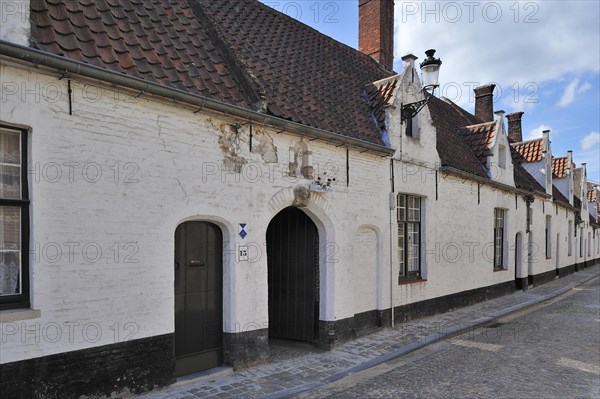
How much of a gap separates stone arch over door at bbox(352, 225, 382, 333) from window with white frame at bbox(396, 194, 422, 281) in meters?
1.17

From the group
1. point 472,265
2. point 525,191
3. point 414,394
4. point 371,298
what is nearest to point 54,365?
point 414,394

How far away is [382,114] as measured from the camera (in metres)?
9.20

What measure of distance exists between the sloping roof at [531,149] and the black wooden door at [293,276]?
55.1 feet

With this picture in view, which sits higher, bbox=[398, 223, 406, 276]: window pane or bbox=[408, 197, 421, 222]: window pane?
bbox=[408, 197, 421, 222]: window pane

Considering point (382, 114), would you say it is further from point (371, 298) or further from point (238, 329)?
point (238, 329)

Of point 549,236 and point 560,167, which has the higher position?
point 560,167

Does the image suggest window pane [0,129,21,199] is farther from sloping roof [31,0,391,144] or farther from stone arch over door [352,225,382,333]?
stone arch over door [352,225,382,333]

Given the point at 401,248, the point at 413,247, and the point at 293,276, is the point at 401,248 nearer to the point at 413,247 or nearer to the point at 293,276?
the point at 413,247

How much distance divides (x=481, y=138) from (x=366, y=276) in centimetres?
830

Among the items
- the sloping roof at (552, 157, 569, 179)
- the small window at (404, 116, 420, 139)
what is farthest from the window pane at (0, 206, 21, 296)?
the sloping roof at (552, 157, 569, 179)

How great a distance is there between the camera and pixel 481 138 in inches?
555

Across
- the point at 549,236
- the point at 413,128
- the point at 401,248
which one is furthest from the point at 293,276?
the point at 549,236

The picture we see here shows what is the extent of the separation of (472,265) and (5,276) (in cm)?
1146

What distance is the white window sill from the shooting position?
3.98 metres
